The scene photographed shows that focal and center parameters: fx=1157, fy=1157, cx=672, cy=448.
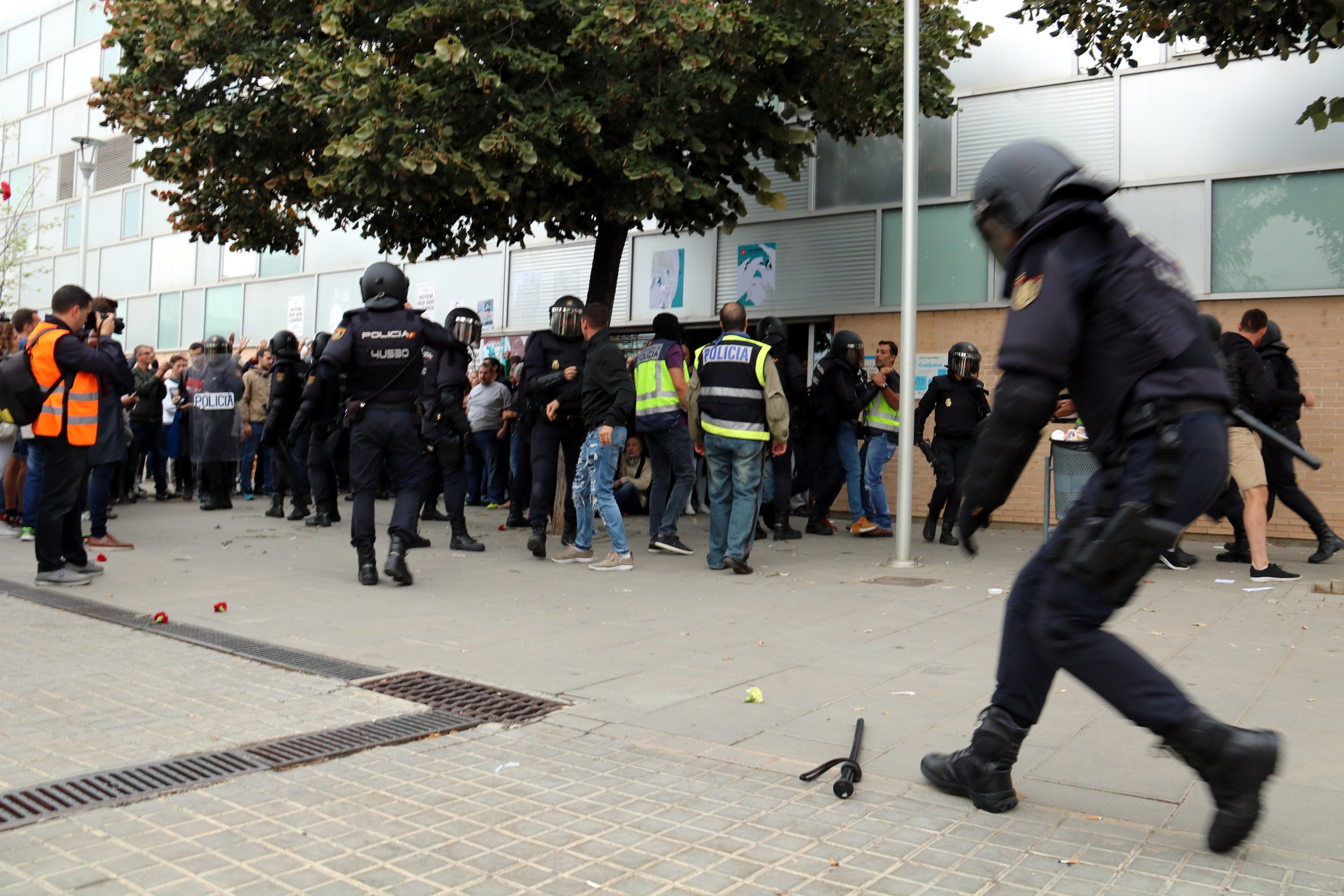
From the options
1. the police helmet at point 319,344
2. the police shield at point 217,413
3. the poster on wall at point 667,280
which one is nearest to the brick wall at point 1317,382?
the poster on wall at point 667,280

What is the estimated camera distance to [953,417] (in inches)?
423

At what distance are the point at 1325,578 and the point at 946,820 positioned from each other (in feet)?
21.9

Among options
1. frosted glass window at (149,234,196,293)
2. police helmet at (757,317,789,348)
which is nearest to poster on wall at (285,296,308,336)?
frosted glass window at (149,234,196,293)

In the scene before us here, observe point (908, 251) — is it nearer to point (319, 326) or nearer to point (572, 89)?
point (572, 89)

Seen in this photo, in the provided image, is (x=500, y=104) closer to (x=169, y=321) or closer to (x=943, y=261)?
(x=943, y=261)

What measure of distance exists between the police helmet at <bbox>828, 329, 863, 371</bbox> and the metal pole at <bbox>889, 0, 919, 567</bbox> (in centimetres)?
217

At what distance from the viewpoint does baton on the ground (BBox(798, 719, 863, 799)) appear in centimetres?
351

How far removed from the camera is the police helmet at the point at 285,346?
12.0 meters

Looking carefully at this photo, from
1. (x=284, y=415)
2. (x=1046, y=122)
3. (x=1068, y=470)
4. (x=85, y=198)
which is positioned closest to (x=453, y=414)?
(x=284, y=415)

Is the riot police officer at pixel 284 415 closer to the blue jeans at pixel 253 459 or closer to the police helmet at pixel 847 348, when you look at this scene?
the blue jeans at pixel 253 459

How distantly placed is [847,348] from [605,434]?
3.56 m

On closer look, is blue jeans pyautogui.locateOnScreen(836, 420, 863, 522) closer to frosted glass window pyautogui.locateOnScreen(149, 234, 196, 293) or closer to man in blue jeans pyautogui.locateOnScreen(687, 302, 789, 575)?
man in blue jeans pyautogui.locateOnScreen(687, 302, 789, 575)

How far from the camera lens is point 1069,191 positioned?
3.16m

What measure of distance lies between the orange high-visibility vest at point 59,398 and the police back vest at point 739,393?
4250mm
